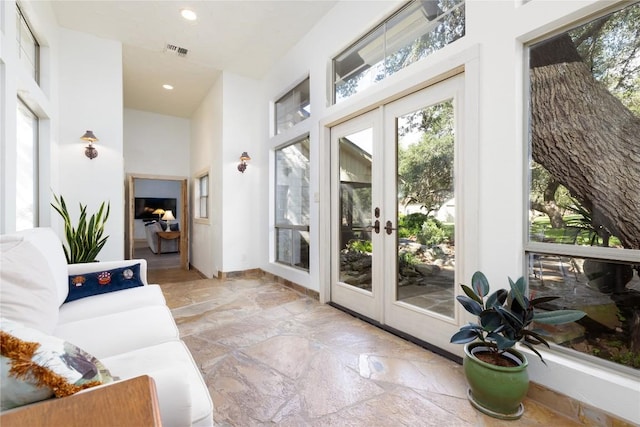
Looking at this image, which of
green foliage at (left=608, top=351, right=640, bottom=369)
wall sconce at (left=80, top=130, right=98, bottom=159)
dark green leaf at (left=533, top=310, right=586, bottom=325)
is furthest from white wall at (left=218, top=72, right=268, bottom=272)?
green foliage at (left=608, top=351, right=640, bottom=369)

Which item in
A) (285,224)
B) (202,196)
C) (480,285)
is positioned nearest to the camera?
(480,285)

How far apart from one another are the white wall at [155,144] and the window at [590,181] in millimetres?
6537

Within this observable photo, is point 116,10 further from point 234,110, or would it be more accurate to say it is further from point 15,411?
point 15,411

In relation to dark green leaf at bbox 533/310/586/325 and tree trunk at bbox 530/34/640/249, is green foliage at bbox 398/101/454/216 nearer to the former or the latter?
tree trunk at bbox 530/34/640/249

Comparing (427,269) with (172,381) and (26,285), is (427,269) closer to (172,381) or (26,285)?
(172,381)

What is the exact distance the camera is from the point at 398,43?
264cm

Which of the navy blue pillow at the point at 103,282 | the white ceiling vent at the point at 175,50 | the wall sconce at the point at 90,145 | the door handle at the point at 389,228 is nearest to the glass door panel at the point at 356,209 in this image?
the door handle at the point at 389,228

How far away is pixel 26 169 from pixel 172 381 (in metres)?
3.27

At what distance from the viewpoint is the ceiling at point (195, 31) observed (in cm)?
322

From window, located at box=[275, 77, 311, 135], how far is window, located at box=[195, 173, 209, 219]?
79.8 inches

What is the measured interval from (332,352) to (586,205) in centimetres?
190

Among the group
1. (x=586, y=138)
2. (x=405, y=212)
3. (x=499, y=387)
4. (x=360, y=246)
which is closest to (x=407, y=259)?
(x=405, y=212)

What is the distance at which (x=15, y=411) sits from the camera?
60 cm

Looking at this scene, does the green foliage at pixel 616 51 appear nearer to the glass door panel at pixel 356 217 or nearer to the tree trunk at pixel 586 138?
the tree trunk at pixel 586 138
